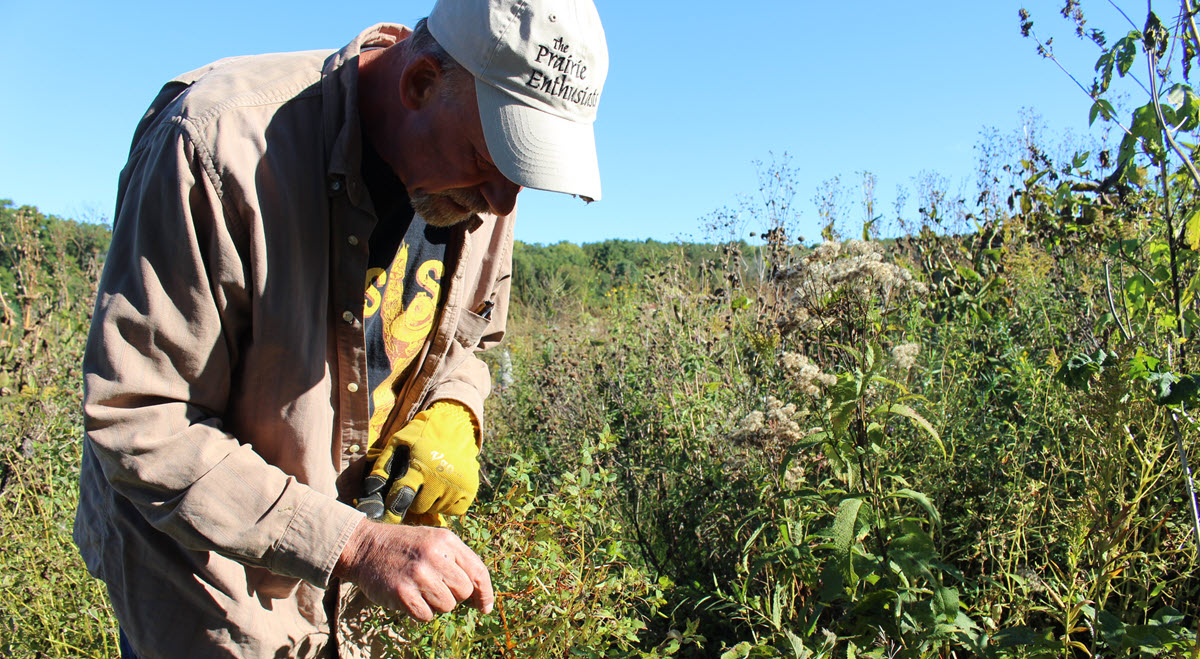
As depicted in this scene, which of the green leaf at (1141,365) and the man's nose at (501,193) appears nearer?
the man's nose at (501,193)

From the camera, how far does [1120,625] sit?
6.00 ft

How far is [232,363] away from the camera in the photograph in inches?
56.4

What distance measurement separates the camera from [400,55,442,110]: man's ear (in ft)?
4.71

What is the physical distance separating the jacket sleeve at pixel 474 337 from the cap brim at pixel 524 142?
614 mm

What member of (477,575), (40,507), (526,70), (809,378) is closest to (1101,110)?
(809,378)

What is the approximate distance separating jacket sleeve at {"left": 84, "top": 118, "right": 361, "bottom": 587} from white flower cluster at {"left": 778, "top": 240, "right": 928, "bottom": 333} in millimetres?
1363

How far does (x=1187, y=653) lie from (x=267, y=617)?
210 centimetres

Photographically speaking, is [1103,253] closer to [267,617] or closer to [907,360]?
[907,360]

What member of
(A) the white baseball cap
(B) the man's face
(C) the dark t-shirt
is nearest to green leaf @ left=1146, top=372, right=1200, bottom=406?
(A) the white baseball cap

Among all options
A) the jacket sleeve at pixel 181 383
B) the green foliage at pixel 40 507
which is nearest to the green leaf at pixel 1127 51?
the jacket sleeve at pixel 181 383

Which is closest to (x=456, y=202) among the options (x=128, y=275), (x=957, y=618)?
(x=128, y=275)

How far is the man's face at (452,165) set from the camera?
143 centimetres

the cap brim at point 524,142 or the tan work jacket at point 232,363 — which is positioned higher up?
the cap brim at point 524,142

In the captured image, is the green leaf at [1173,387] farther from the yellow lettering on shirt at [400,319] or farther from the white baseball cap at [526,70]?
the yellow lettering on shirt at [400,319]
